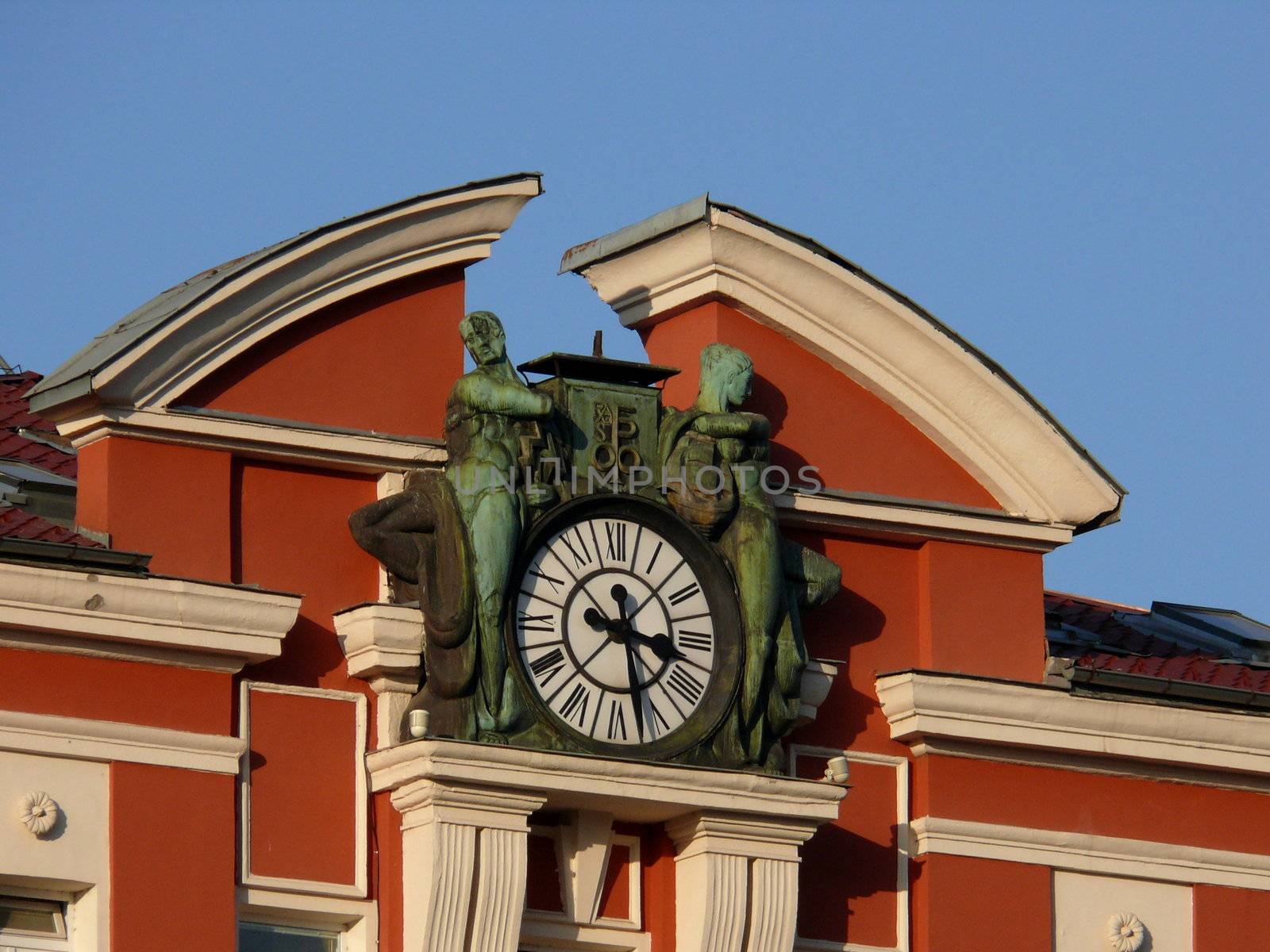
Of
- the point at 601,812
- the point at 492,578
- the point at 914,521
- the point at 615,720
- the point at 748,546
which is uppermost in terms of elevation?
the point at 914,521

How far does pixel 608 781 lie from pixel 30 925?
268 centimetres

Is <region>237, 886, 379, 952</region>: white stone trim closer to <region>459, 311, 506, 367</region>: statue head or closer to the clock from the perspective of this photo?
the clock

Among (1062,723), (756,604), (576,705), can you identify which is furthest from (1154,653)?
(576,705)

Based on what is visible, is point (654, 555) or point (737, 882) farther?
point (654, 555)

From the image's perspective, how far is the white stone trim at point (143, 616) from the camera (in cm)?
1568

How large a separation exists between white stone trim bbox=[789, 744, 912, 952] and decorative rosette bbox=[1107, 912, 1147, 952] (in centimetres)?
115

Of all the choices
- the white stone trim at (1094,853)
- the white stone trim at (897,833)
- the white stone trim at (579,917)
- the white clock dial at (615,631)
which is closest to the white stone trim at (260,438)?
the white clock dial at (615,631)

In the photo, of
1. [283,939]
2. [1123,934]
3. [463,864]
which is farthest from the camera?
[1123,934]

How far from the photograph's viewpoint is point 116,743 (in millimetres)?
15828

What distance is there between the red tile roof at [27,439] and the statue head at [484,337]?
2066 mm

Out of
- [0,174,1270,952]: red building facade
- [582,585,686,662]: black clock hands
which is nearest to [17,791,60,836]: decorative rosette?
[0,174,1270,952]: red building facade

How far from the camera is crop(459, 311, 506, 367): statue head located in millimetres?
16891

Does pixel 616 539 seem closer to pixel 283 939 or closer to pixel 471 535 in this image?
pixel 471 535

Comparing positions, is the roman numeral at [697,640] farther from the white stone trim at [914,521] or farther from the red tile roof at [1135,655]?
the red tile roof at [1135,655]
